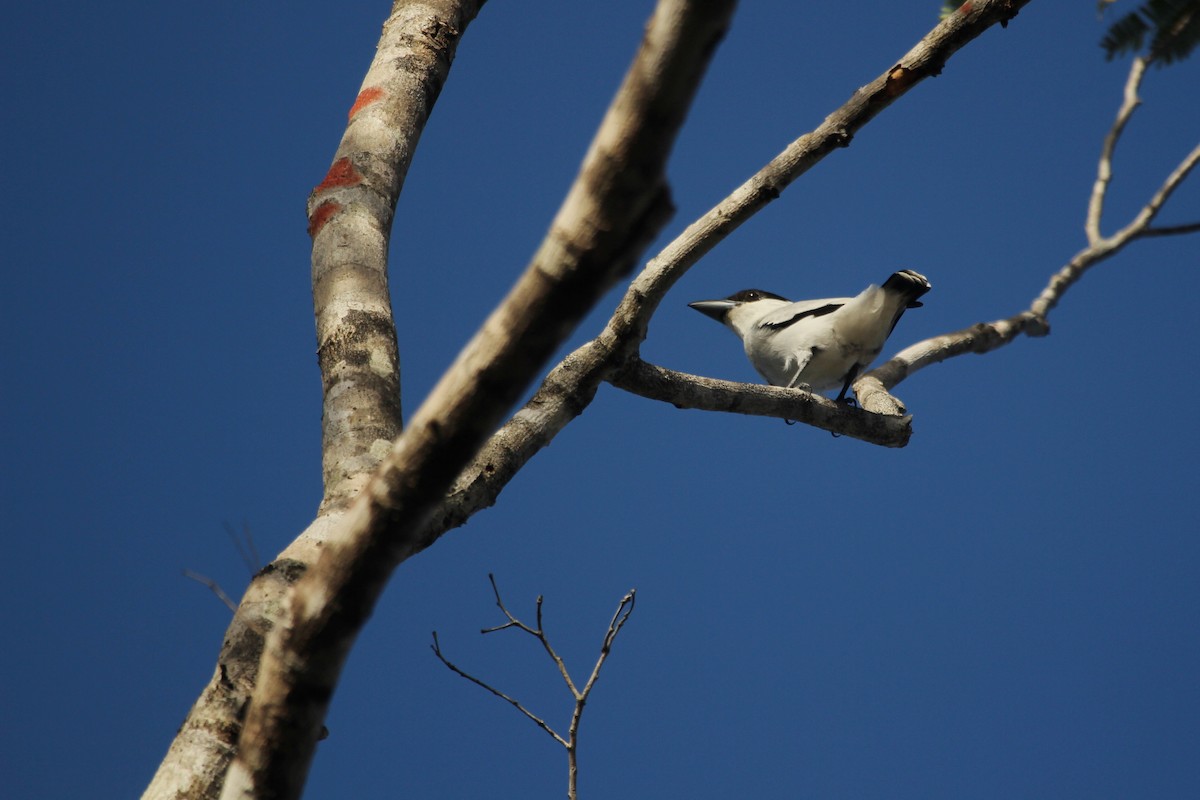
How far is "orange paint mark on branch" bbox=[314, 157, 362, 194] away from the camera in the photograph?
11.1 ft

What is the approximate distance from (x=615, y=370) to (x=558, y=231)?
6.90ft

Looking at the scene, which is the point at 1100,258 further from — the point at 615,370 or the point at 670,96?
the point at 670,96

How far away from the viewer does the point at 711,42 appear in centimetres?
115

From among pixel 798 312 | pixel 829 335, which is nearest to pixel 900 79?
pixel 829 335

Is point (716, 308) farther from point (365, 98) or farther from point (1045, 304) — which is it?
point (365, 98)

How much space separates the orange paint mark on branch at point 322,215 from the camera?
329 cm

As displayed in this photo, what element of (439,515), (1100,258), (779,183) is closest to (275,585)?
(439,515)

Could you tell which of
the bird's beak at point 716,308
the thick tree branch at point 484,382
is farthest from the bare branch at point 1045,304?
the thick tree branch at point 484,382

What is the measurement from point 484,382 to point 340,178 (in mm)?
2376

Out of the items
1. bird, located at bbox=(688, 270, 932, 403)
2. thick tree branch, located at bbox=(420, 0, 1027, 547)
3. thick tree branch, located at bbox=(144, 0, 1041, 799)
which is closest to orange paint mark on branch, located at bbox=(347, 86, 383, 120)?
thick tree branch, located at bbox=(144, 0, 1041, 799)

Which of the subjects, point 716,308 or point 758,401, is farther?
point 716,308

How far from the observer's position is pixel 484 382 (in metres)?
1.27

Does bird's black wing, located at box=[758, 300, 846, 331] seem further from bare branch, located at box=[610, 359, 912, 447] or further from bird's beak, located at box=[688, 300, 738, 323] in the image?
bare branch, located at box=[610, 359, 912, 447]

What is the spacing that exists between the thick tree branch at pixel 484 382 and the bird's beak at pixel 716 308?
24.5 ft
